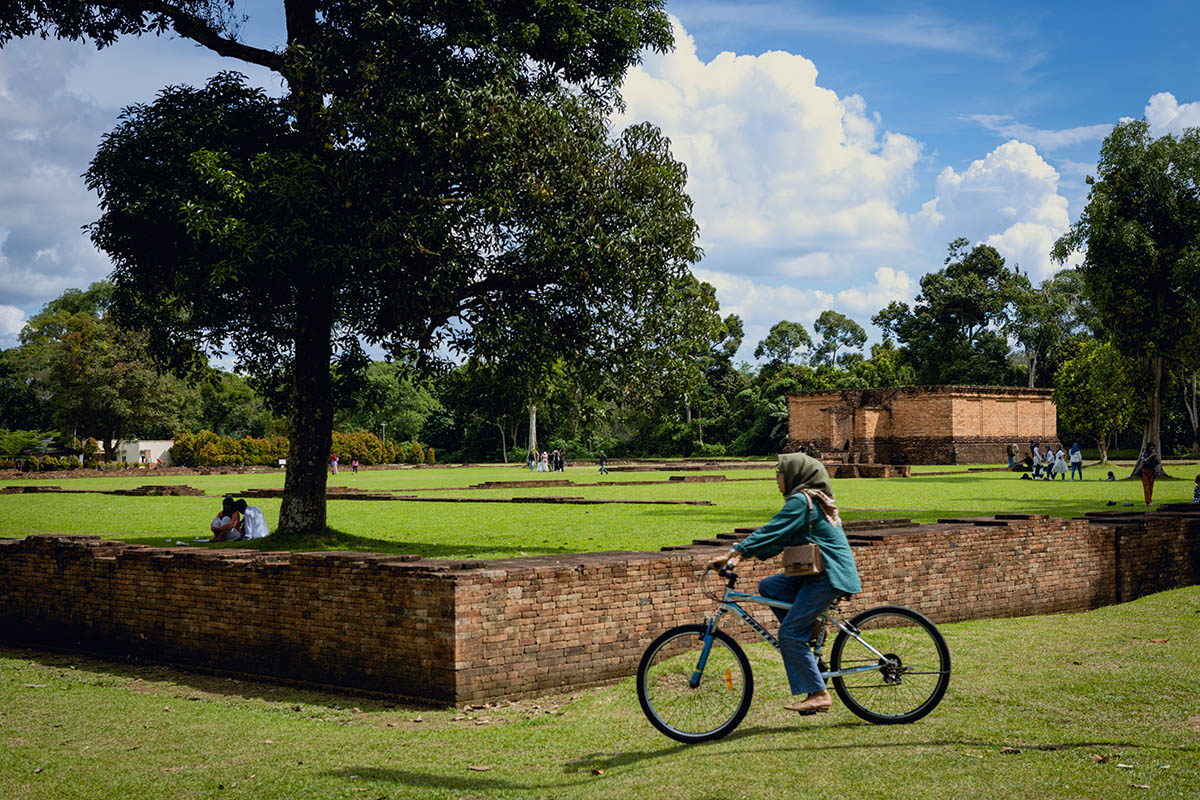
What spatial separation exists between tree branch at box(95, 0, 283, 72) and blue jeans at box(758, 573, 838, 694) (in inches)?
516

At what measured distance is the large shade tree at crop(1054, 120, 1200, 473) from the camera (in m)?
31.6

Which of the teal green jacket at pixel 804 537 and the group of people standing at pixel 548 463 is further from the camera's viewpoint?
the group of people standing at pixel 548 463

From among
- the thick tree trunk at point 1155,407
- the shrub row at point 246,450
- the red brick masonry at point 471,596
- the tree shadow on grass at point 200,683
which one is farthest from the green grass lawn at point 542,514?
the shrub row at point 246,450

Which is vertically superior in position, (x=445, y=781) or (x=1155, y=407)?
(x=1155, y=407)

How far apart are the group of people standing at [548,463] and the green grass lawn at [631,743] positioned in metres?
43.0

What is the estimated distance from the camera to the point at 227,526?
15195mm

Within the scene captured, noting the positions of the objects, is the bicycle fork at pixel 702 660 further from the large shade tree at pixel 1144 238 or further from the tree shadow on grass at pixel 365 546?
the large shade tree at pixel 1144 238

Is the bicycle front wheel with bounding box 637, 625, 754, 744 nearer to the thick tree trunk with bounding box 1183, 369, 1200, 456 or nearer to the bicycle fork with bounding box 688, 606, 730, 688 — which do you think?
the bicycle fork with bounding box 688, 606, 730, 688

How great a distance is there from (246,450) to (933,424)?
43.2 meters

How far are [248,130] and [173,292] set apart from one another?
2.91 m

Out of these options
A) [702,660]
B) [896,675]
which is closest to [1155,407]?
[896,675]

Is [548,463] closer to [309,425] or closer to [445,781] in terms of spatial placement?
[309,425]

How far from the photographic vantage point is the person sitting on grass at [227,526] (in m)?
15.2

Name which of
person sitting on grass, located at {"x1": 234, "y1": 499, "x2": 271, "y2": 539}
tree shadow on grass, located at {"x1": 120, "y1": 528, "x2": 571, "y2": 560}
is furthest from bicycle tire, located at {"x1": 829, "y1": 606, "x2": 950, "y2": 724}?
person sitting on grass, located at {"x1": 234, "y1": 499, "x2": 271, "y2": 539}
